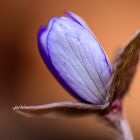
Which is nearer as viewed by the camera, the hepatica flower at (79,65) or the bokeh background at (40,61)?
the hepatica flower at (79,65)

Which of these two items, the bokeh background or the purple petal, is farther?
the bokeh background

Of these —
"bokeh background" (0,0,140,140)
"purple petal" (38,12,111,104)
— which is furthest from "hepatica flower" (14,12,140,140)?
"bokeh background" (0,0,140,140)

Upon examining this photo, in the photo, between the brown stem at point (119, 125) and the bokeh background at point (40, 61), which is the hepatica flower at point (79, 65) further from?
the bokeh background at point (40, 61)

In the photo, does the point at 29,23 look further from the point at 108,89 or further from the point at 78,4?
the point at 108,89

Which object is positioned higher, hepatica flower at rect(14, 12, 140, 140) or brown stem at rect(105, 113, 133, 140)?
hepatica flower at rect(14, 12, 140, 140)

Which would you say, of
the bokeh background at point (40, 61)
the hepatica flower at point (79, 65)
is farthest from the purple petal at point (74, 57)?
the bokeh background at point (40, 61)

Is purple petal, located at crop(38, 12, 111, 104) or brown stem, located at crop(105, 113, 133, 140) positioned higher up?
purple petal, located at crop(38, 12, 111, 104)

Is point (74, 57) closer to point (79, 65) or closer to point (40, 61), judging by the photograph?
point (79, 65)

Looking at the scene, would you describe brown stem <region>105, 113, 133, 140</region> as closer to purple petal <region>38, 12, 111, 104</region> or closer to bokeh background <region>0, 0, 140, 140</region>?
purple petal <region>38, 12, 111, 104</region>
